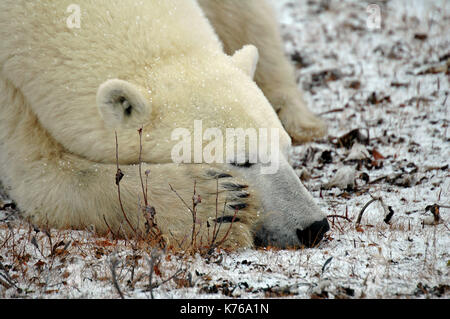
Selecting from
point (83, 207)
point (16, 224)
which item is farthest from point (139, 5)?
point (16, 224)

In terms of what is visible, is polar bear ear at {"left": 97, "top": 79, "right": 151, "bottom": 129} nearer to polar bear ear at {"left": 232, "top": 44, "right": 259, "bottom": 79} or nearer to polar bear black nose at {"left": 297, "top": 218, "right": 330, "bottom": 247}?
polar bear ear at {"left": 232, "top": 44, "right": 259, "bottom": 79}

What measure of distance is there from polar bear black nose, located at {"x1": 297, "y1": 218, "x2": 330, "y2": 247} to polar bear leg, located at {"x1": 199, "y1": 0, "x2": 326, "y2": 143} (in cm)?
253

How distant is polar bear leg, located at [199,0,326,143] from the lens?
207 inches

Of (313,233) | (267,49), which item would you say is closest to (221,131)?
(313,233)

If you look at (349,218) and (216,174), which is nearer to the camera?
(216,174)

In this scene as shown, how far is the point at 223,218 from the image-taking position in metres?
3.01

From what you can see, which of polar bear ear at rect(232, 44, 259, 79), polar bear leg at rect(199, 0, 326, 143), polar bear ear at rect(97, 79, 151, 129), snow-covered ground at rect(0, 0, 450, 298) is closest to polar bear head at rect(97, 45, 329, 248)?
polar bear ear at rect(97, 79, 151, 129)

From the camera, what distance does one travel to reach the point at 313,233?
2.91 meters

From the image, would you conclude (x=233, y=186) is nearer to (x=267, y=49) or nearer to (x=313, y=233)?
(x=313, y=233)

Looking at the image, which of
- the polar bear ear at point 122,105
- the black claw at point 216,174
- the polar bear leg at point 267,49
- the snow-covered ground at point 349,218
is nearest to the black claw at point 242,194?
the black claw at point 216,174

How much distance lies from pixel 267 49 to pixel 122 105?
291cm

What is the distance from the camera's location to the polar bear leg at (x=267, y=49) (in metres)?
5.27
